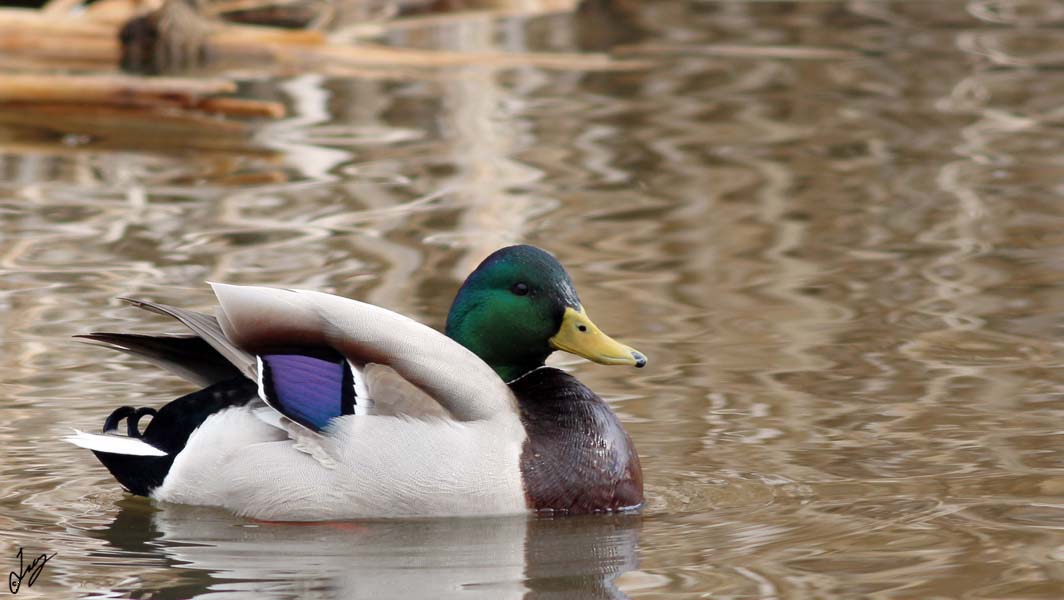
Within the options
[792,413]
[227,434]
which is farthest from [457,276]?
[227,434]

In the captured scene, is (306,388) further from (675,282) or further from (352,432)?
(675,282)

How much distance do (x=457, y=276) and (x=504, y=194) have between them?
A: 2304 millimetres

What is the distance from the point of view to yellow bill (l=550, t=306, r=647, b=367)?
5887mm

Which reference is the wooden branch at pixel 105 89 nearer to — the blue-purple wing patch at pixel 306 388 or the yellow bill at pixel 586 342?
the yellow bill at pixel 586 342

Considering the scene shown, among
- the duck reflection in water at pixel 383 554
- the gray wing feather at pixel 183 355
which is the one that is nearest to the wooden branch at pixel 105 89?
the gray wing feather at pixel 183 355

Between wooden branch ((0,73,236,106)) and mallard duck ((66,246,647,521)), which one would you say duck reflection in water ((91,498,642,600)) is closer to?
mallard duck ((66,246,647,521))

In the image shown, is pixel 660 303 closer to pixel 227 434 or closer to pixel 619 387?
pixel 619 387

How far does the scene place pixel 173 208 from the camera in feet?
34.8

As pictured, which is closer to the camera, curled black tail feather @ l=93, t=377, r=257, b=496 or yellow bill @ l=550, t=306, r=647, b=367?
curled black tail feather @ l=93, t=377, r=257, b=496
